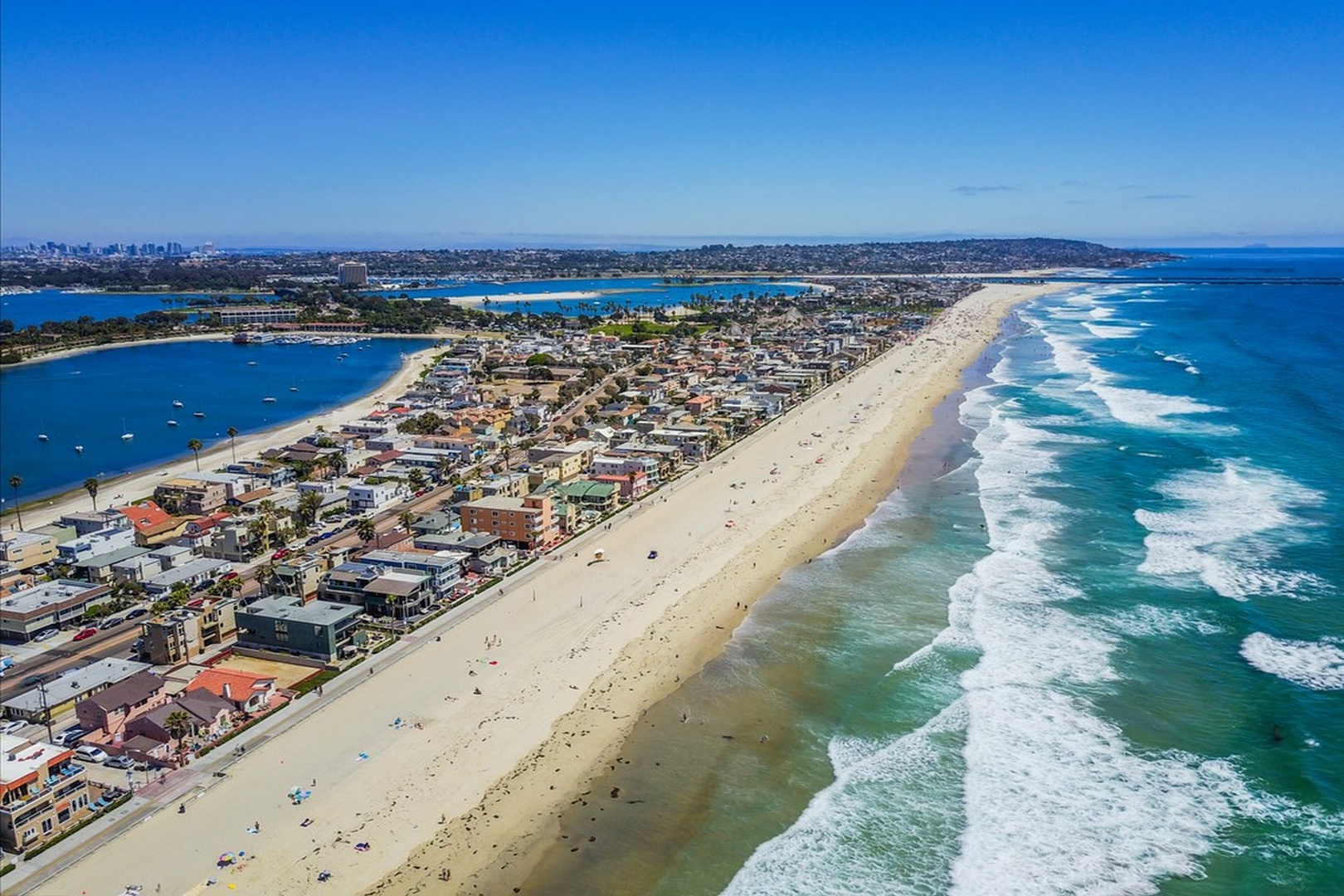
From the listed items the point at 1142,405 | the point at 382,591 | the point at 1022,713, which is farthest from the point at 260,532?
the point at 1142,405

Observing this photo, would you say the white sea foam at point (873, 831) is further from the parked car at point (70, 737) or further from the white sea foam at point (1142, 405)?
the white sea foam at point (1142, 405)

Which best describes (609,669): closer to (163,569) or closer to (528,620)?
(528,620)

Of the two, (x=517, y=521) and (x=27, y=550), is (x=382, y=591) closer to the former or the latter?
(x=517, y=521)

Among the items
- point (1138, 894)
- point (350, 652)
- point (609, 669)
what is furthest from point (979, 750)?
point (350, 652)

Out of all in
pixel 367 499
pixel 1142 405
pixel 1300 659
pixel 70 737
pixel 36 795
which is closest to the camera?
pixel 36 795

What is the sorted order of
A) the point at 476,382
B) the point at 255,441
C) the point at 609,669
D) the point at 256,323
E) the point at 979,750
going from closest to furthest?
the point at 979,750
the point at 609,669
the point at 255,441
the point at 476,382
the point at 256,323

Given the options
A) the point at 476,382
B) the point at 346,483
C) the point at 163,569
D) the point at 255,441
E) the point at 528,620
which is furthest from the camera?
the point at 476,382

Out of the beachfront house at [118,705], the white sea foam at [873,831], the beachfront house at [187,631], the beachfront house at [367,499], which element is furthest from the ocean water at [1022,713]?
the beachfront house at [367,499]
